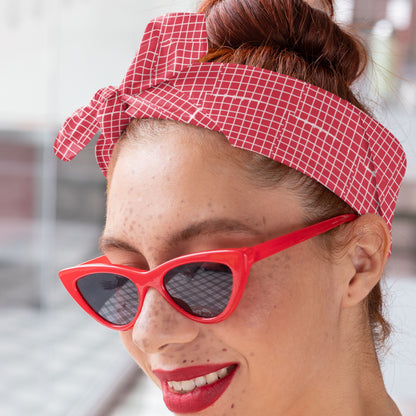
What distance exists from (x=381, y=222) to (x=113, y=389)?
2451 millimetres

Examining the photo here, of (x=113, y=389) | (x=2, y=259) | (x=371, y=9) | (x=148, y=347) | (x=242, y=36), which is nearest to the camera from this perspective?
(x=148, y=347)

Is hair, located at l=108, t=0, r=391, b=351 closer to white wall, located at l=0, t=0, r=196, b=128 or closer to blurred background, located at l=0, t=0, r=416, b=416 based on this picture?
blurred background, located at l=0, t=0, r=416, b=416

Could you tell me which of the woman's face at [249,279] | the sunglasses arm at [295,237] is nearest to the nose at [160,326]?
the woman's face at [249,279]

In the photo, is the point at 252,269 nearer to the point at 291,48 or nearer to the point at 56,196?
the point at 291,48

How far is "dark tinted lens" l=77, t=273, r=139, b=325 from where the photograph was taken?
83 centimetres

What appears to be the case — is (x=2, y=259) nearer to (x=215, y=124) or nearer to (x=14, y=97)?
(x=14, y=97)

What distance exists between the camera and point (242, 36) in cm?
88

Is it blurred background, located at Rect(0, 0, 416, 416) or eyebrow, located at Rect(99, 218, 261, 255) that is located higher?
eyebrow, located at Rect(99, 218, 261, 255)

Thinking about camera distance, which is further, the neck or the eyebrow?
the neck

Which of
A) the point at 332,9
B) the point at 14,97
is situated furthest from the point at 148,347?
the point at 14,97

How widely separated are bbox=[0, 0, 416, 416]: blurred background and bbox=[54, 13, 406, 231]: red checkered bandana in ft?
4.44

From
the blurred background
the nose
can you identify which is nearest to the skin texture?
the nose

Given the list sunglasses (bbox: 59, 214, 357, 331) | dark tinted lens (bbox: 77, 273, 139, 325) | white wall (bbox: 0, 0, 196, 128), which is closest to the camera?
sunglasses (bbox: 59, 214, 357, 331)

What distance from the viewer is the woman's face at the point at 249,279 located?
0.77 meters
